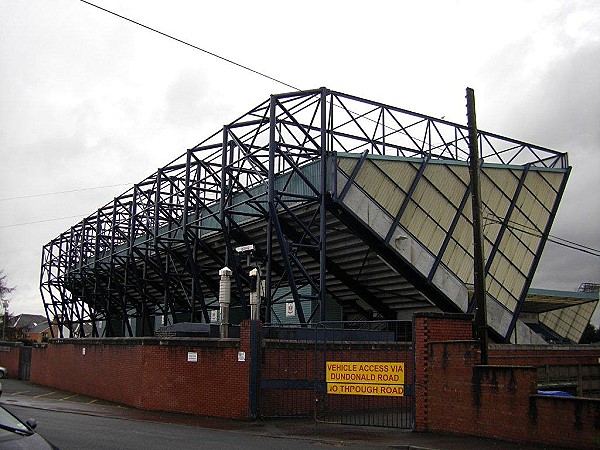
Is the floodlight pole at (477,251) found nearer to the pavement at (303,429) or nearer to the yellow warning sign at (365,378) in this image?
the yellow warning sign at (365,378)

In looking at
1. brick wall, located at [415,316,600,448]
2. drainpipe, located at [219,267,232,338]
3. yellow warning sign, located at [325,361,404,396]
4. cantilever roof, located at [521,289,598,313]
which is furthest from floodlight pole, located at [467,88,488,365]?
cantilever roof, located at [521,289,598,313]

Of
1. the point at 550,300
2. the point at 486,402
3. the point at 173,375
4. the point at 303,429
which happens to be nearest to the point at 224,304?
the point at 173,375

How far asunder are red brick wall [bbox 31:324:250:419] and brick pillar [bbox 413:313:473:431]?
525 cm

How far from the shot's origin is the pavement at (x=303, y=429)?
13.0 meters

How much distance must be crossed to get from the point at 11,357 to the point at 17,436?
124ft

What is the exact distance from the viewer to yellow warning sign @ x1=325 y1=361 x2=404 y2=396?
15.2 metres

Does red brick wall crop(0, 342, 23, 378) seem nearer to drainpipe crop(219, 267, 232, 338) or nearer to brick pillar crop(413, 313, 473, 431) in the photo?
drainpipe crop(219, 267, 232, 338)

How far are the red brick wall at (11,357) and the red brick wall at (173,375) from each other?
16.0 m

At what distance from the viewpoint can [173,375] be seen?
20250 mm

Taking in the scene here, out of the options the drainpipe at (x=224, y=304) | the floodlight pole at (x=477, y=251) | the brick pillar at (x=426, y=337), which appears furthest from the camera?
the drainpipe at (x=224, y=304)

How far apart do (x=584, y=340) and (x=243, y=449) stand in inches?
2863

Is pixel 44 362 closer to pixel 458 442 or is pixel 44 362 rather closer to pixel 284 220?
pixel 284 220

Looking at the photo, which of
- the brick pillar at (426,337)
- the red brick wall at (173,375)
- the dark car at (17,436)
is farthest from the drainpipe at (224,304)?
the dark car at (17,436)

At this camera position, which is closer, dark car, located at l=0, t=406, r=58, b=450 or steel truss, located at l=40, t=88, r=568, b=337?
dark car, located at l=0, t=406, r=58, b=450
